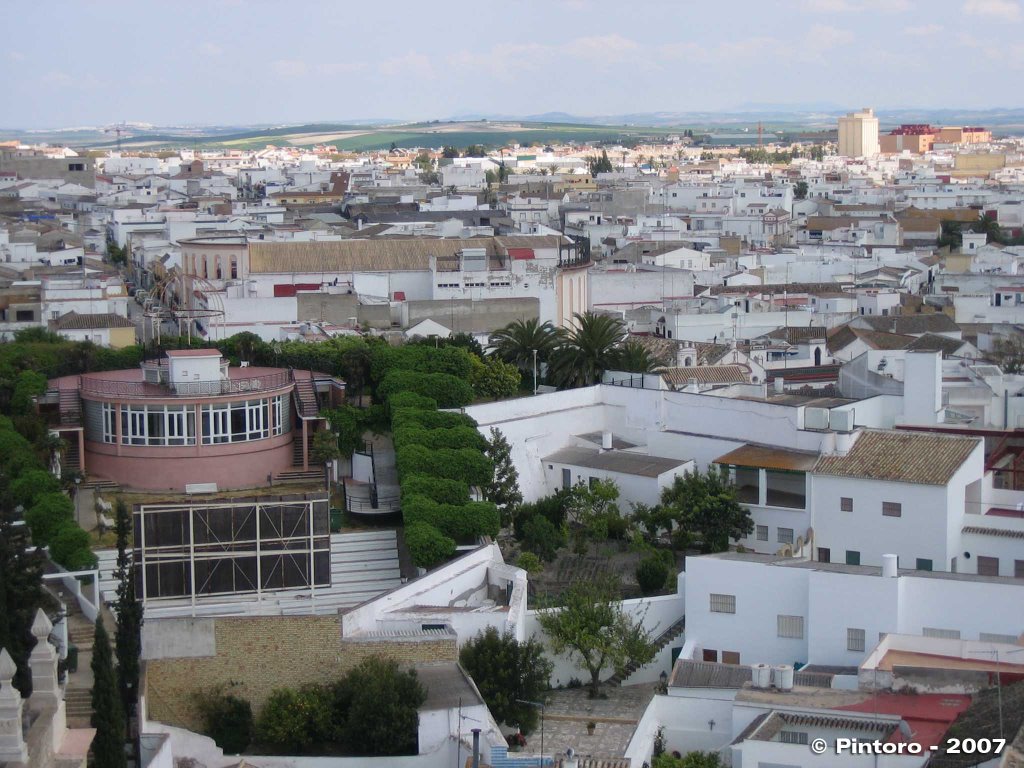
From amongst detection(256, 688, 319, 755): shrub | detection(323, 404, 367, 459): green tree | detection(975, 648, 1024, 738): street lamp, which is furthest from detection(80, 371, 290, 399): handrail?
detection(975, 648, 1024, 738): street lamp

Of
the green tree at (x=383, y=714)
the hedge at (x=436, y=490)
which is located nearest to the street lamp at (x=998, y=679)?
the green tree at (x=383, y=714)

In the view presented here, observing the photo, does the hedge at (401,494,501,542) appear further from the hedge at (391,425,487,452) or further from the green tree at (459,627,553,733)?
the green tree at (459,627,553,733)

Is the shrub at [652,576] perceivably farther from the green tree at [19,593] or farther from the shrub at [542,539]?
the green tree at [19,593]

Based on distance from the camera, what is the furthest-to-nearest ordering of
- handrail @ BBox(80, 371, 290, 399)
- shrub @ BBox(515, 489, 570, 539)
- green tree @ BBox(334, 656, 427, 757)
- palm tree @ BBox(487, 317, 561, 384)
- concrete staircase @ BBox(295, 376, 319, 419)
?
palm tree @ BBox(487, 317, 561, 384)
concrete staircase @ BBox(295, 376, 319, 419)
shrub @ BBox(515, 489, 570, 539)
handrail @ BBox(80, 371, 290, 399)
green tree @ BBox(334, 656, 427, 757)

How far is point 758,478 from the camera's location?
20875mm

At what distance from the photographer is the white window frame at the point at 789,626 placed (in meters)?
17.0

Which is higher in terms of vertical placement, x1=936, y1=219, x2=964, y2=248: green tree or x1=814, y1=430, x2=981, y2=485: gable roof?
x1=814, y1=430, x2=981, y2=485: gable roof

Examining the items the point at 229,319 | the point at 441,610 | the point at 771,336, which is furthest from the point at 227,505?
the point at 771,336

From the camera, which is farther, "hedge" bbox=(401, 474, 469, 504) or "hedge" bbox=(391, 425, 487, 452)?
"hedge" bbox=(391, 425, 487, 452)

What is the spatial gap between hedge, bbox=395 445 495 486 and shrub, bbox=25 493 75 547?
4.04 meters

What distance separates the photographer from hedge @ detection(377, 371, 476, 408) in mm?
22172

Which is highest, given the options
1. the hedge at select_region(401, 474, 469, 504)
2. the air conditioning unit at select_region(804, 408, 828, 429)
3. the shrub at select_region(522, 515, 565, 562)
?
the air conditioning unit at select_region(804, 408, 828, 429)

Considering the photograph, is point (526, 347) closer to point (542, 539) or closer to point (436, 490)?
point (542, 539)

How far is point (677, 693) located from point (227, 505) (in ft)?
15.9
